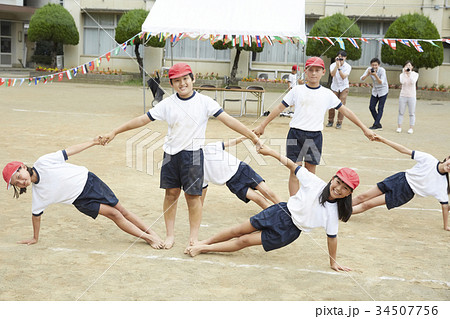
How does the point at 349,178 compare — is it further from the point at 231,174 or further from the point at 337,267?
the point at 231,174

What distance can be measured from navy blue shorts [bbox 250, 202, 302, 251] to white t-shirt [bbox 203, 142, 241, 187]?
1.11 m

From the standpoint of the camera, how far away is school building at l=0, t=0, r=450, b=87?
24344 millimetres

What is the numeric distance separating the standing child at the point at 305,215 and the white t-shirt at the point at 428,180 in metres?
1.59

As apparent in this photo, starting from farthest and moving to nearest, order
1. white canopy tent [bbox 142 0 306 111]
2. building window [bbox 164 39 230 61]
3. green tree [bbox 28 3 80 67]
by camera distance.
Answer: building window [bbox 164 39 230 61]
green tree [bbox 28 3 80 67]
white canopy tent [bbox 142 0 306 111]

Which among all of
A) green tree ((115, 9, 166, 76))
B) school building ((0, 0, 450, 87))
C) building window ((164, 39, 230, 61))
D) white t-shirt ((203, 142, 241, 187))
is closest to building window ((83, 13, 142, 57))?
school building ((0, 0, 450, 87))

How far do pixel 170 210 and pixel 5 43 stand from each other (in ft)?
97.1

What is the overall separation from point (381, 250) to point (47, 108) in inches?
467

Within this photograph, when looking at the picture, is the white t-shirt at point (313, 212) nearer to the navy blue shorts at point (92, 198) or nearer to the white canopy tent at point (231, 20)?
the navy blue shorts at point (92, 198)

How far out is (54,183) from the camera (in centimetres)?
453

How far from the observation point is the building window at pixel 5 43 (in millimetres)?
30578

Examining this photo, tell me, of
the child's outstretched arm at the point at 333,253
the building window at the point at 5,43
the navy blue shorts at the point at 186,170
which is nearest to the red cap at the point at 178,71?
the navy blue shorts at the point at 186,170

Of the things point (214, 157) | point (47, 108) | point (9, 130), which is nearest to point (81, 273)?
point (214, 157)

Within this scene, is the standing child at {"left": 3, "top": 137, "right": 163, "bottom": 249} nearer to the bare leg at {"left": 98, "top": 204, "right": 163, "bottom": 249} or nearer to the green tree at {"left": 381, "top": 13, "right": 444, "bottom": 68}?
the bare leg at {"left": 98, "top": 204, "right": 163, "bottom": 249}

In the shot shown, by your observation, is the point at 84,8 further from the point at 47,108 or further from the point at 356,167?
the point at 356,167
